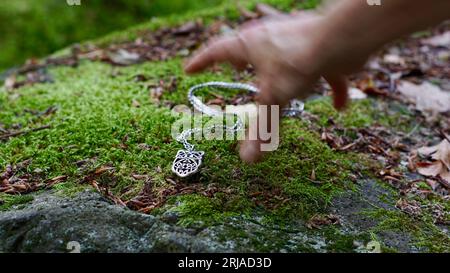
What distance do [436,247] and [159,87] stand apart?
189 cm

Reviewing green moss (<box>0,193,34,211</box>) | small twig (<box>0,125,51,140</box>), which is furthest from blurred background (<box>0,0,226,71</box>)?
green moss (<box>0,193,34,211</box>)

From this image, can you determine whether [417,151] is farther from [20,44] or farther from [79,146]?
[20,44]

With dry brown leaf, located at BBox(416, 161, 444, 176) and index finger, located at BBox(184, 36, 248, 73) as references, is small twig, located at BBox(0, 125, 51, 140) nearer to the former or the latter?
index finger, located at BBox(184, 36, 248, 73)

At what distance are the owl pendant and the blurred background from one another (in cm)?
296

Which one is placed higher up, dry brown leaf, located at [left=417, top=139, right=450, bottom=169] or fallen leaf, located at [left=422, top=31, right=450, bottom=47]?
fallen leaf, located at [left=422, top=31, right=450, bottom=47]

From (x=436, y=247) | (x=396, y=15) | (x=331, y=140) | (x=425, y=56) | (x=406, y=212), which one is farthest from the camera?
(x=425, y=56)

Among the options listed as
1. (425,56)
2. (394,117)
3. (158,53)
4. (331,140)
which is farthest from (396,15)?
(425,56)

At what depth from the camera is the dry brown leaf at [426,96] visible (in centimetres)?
358

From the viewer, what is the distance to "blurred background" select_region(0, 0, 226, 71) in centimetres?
487

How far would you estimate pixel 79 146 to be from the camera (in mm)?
2600

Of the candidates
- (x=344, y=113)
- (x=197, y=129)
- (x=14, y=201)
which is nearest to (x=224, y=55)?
(x=197, y=129)

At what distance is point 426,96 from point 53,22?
3.39m

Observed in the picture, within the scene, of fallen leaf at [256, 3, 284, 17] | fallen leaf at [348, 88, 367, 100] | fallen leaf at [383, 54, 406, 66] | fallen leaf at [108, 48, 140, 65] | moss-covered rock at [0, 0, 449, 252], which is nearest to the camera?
moss-covered rock at [0, 0, 449, 252]

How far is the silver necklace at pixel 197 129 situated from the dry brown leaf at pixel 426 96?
1016 millimetres
